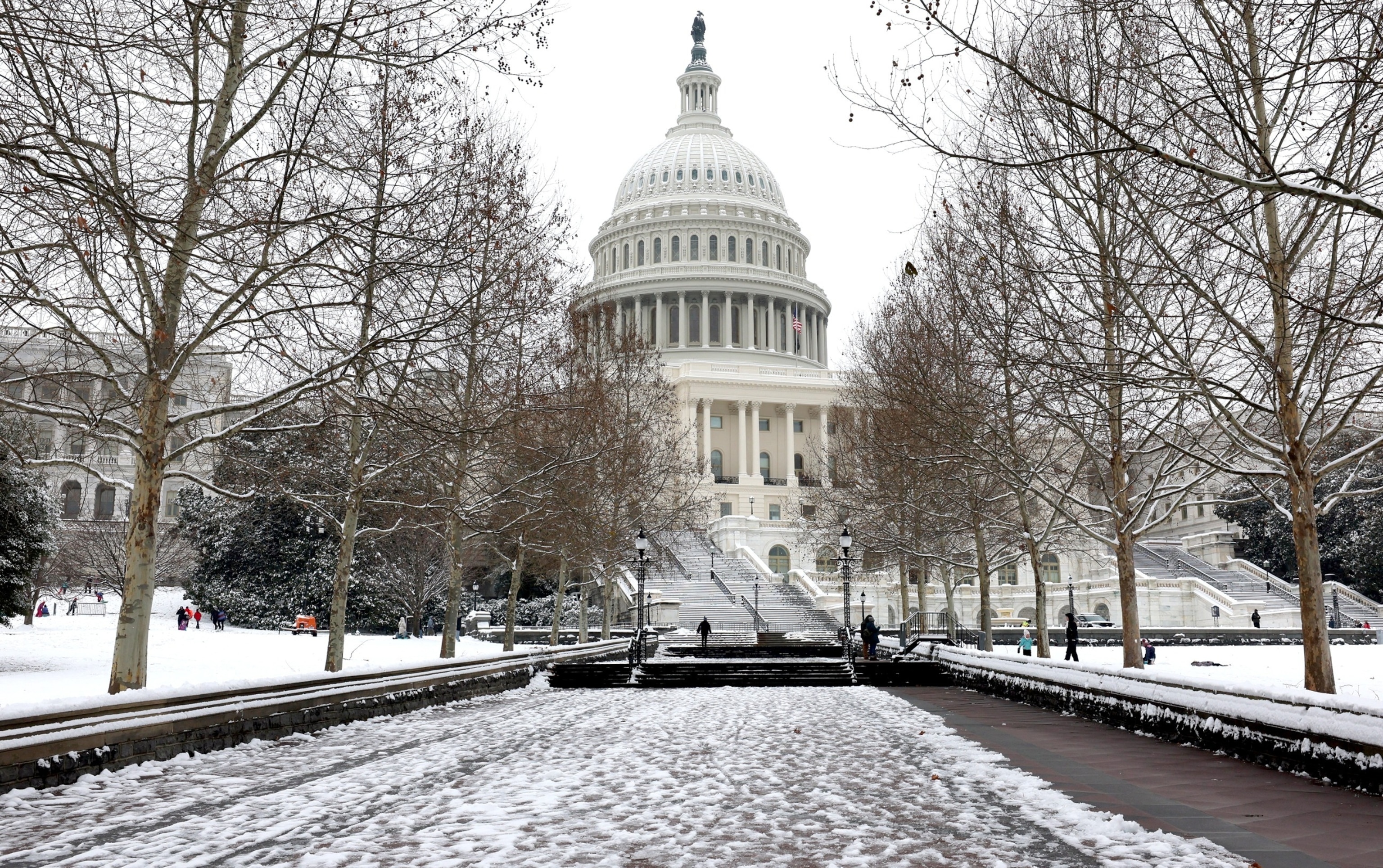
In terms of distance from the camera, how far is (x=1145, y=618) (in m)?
55.9

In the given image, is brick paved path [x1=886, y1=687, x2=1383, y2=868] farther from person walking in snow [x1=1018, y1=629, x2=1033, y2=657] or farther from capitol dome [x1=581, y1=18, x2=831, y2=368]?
capitol dome [x1=581, y1=18, x2=831, y2=368]

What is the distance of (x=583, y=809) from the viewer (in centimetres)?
831

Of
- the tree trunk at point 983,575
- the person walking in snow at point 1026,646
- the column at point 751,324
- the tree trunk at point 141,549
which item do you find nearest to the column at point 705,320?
the column at point 751,324

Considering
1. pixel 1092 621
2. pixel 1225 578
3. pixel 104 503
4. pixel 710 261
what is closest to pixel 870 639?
pixel 1092 621

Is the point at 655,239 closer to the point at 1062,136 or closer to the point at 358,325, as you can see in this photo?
the point at 358,325

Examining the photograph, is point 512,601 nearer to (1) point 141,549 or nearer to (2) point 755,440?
(1) point 141,549

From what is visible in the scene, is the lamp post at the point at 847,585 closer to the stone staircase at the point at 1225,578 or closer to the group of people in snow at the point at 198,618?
the stone staircase at the point at 1225,578

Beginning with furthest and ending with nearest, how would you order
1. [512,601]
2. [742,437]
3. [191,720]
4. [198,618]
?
[742,437]
[198,618]
[512,601]
[191,720]

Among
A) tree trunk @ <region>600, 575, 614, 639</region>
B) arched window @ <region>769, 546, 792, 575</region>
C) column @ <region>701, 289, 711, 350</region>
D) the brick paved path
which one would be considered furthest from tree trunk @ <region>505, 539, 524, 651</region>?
column @ <region>701, 289, 711, 350</region>

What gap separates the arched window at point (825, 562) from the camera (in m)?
64.8

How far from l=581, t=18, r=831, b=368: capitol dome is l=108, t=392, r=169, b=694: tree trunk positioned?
9834cm

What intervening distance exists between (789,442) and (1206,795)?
95391mm

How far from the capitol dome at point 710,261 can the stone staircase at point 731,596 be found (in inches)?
1899

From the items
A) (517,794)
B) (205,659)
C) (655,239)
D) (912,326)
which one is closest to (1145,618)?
(912,326)
